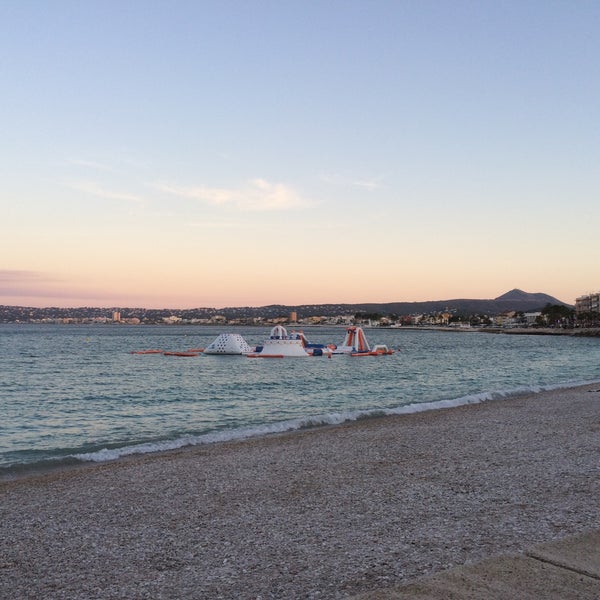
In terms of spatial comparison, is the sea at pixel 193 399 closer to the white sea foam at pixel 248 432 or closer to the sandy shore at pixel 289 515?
the white sea foam at pixel 248 432

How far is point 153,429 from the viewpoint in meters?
19.8

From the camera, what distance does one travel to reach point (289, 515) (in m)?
8.31

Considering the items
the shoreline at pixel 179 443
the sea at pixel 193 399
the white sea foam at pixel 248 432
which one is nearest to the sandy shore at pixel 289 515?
the shoreline at pixel 179 443

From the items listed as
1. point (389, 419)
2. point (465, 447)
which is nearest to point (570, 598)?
point (465, 447)

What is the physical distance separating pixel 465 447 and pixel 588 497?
15.3 ft

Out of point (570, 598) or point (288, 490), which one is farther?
point (288, 490)

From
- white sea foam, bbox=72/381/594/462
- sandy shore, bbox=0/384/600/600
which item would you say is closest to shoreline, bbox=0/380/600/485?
white sea foam, bbox=72/381/594/462

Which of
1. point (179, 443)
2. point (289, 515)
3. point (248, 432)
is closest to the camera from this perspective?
point (289, 515)

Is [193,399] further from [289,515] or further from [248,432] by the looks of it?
[289,515]

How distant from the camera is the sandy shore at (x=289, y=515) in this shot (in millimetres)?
6113

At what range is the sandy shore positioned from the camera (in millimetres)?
6113

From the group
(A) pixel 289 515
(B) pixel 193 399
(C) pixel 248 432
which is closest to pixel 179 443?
(C) pixel 248 432

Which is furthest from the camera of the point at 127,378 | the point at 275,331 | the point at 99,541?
the point at 275,331

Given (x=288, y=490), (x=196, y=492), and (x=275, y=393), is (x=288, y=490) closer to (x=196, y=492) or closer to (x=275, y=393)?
(x=196, y=492)
